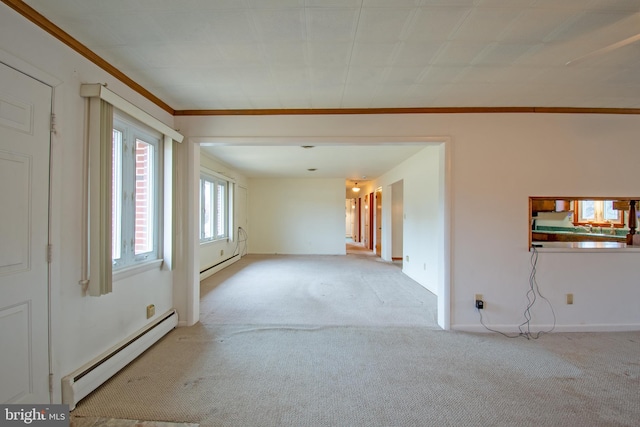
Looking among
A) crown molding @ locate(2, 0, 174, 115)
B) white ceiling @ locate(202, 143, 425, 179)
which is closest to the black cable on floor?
white ceiling @ locate(202, 143, 425, 179)

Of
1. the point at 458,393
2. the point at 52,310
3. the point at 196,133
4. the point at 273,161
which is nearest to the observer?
the point at 52,310

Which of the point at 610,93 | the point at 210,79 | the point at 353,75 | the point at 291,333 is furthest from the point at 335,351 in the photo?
the point at 610,93

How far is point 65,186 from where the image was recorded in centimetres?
172

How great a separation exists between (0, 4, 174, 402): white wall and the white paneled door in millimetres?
57

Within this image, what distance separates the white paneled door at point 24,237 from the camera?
54.7 inches

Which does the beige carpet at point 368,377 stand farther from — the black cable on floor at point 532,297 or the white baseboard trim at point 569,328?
the black cable on floor at point 532,297

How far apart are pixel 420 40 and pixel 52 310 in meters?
2.87

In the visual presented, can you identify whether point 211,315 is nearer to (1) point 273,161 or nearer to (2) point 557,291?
(1) point 273,161

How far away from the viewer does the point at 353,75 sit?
2.19 metres

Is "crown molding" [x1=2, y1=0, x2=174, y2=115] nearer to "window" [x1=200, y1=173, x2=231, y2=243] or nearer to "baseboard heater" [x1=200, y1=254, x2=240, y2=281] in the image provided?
"window" [x1=200, y1=173, x2=231, y2=243]

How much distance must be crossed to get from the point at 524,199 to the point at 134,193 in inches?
153

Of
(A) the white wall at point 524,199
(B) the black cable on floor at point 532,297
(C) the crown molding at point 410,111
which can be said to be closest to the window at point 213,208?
(C) the crown molding at point 410,111

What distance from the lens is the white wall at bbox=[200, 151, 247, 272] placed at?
17.4 ft

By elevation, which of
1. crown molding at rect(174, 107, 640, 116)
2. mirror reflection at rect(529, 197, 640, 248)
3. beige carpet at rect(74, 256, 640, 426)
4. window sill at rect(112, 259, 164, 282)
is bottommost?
beige carpet at rect(74, 256, 640, 426)
